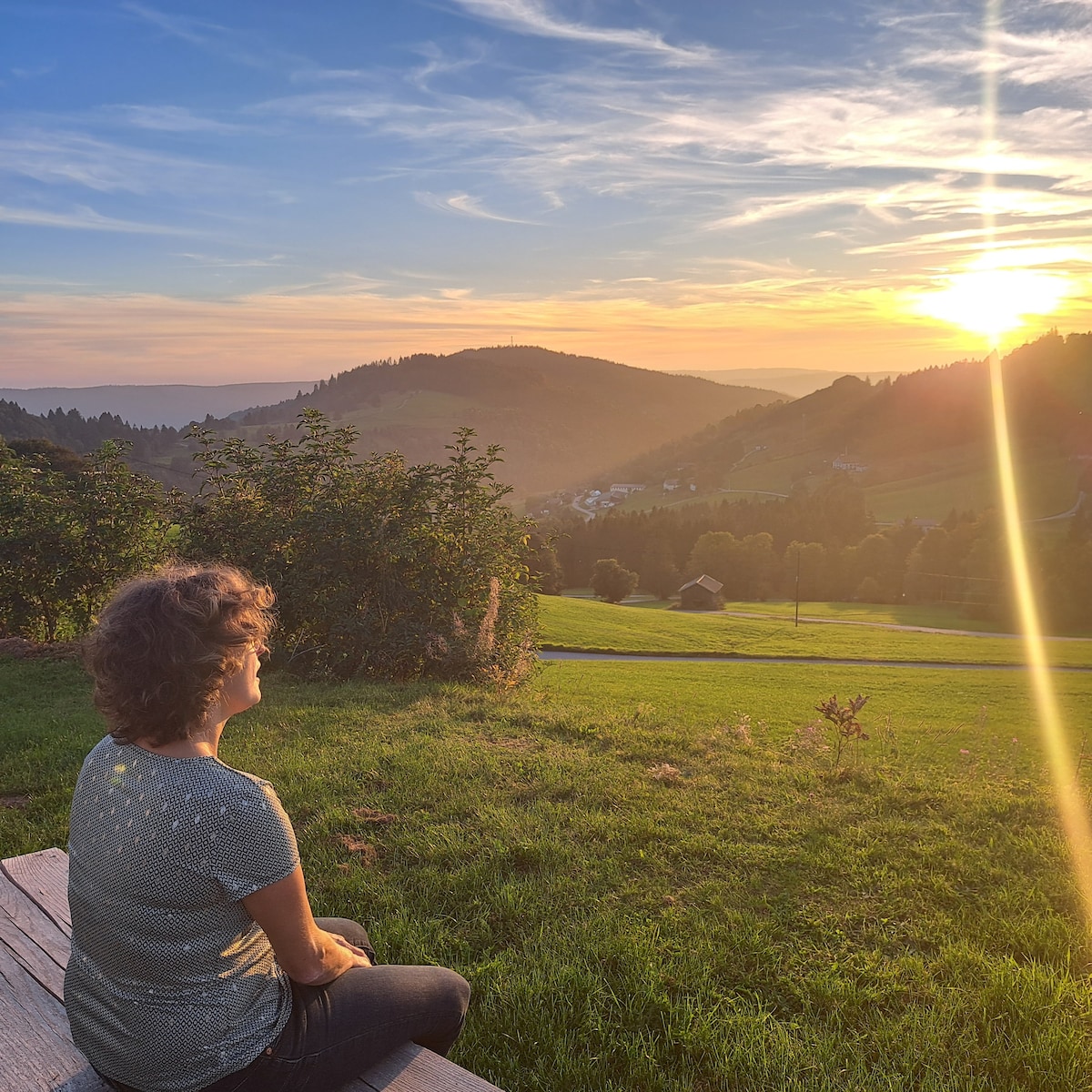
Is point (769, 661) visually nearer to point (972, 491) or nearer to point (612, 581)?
point (612, 581)

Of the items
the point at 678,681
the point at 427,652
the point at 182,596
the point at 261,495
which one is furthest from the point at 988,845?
the point at 678,681

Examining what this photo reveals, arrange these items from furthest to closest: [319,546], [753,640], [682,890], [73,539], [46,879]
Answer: [753,640] → [73,539] → [319,546] → [682,890] → [46,879]

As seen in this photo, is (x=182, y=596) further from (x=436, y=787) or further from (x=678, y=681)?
(x=678, y=681)

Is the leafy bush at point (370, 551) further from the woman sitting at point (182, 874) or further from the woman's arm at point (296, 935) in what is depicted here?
the woman sitting at point (182, 874)

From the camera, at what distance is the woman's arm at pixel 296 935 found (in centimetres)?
215

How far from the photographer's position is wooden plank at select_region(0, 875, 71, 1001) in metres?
2.90

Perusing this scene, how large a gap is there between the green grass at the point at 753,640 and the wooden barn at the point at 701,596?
20151 mm

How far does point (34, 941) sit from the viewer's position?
310 centimetres

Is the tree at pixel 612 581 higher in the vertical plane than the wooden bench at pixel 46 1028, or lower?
lower

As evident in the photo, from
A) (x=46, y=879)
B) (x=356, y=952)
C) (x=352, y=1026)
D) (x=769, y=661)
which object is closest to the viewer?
(x=352, y=1026)

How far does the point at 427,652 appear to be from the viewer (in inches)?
486

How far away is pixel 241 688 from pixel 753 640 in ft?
150

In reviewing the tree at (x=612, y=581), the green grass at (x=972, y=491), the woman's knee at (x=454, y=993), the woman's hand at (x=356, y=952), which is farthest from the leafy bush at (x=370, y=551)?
the green grass at (x=972, y=491)

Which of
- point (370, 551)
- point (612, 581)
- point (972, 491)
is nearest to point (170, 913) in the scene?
point (370, 551)
